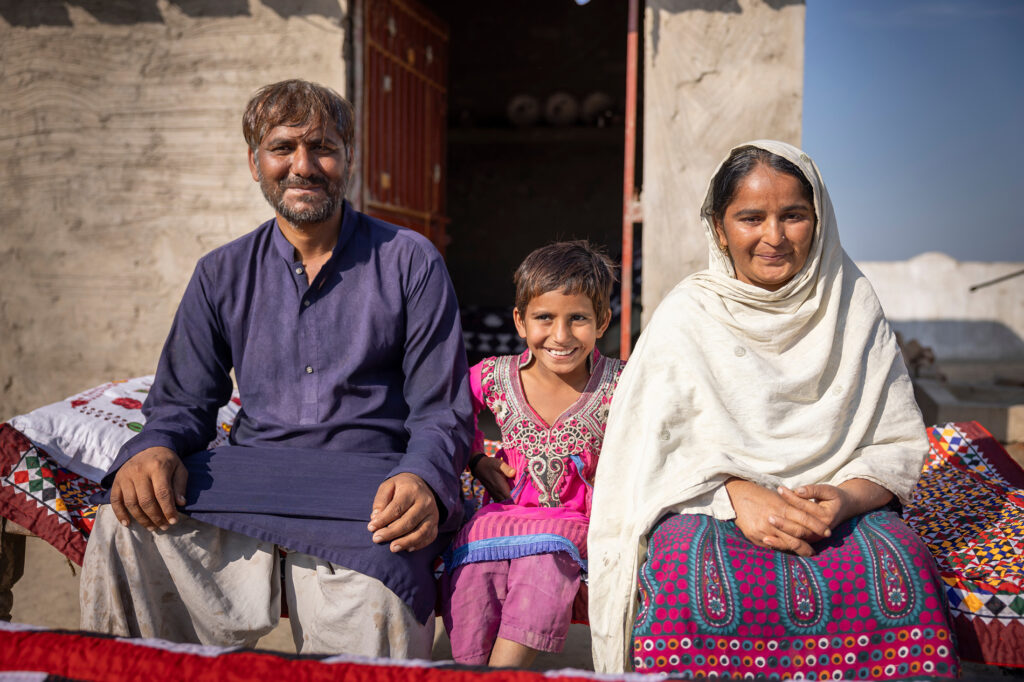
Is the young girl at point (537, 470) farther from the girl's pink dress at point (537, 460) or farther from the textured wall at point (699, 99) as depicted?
the textured wall at point (699, 99)

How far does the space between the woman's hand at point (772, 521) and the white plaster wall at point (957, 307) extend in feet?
51.1

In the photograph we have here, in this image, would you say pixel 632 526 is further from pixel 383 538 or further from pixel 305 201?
pixel 305 201

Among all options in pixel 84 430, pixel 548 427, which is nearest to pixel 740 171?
pixel 548 427

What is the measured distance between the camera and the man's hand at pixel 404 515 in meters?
1.89

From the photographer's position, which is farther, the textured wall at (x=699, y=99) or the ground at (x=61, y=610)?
the textured wall at (x=699, y=99)

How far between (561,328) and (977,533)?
55.4 inches

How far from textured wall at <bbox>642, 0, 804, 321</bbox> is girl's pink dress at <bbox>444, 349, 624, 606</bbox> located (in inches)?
63.9

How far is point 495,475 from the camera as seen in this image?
2.39 meters

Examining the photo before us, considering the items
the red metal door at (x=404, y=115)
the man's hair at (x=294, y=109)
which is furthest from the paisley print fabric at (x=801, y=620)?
the red metal door at (x=404, y=115)

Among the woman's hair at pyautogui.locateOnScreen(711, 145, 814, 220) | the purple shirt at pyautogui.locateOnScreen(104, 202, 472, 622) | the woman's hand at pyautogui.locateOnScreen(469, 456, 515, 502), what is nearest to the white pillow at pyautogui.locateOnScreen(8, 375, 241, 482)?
the purple shirt at pyautogui.locateOnScreen(104, 202, 472, 622)

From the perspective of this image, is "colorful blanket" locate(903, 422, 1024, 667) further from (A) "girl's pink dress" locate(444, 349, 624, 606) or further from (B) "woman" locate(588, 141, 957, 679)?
(A) "girl's pink dress" locate(444, 349, 624, 606)

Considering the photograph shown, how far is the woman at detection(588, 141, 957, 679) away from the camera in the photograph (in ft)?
5.71

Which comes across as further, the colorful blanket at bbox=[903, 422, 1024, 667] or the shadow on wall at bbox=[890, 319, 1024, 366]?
the shadow on wall at bbox=[890, 319, 1024, 366]

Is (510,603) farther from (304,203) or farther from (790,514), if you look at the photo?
(304,203)
